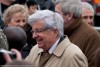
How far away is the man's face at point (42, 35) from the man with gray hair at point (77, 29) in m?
0.92

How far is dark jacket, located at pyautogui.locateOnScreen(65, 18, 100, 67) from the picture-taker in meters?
6.70

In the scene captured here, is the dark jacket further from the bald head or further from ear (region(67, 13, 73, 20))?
the bald head

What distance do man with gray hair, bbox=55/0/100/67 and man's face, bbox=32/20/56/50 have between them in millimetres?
918

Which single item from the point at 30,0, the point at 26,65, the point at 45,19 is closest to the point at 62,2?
the point at 45,19

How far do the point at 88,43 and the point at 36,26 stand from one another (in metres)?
1.13

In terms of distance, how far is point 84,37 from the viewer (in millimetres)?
6805

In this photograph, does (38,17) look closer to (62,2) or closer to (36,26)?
(36,26)

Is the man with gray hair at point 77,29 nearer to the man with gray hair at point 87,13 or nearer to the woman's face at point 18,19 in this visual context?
the man with gray hair at point 87,13

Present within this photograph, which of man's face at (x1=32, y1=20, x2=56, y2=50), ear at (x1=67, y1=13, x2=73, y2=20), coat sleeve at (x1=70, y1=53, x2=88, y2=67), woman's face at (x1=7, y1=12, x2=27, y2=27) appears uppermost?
man's face at (x1=32, y1=20, x2=56, y2=50)

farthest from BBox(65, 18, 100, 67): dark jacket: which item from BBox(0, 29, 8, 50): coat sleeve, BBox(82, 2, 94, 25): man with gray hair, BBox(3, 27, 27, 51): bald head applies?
BBox(0, 29, 8, 50): coat sleeve

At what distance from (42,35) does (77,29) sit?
1129 mm

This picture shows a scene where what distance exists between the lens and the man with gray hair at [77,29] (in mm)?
6742

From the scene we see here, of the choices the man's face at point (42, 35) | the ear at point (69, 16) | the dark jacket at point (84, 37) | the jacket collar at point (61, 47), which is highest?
the man's face at point (42, 35)

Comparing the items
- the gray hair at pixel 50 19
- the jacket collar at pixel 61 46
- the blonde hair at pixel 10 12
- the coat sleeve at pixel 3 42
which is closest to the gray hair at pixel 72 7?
the gray hair at pixel 50 19
